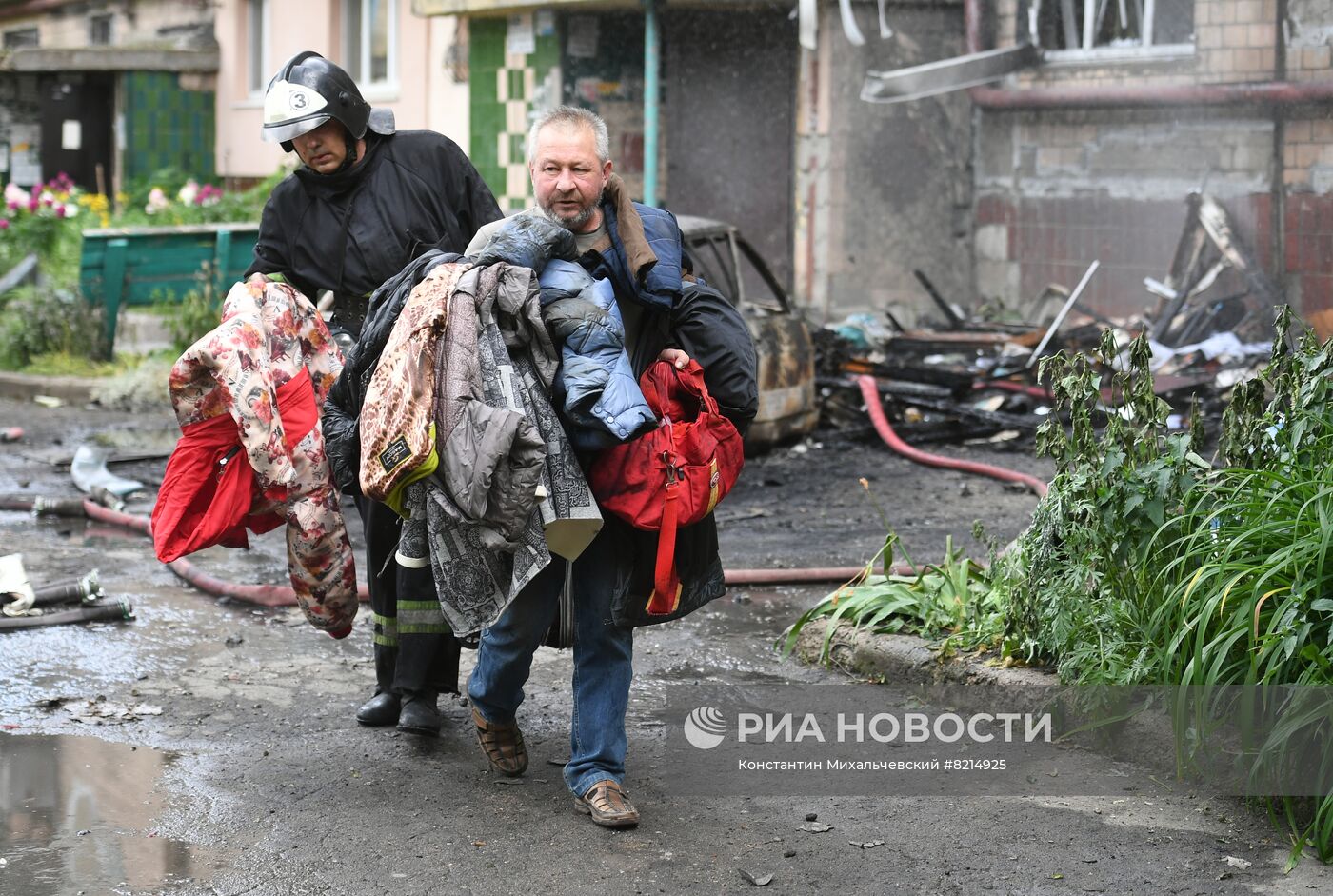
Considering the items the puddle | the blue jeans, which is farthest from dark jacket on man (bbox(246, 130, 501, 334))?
the puddle

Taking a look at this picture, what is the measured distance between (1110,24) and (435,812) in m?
11.1

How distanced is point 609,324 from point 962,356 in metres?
8.93

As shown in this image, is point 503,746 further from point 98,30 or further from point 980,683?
point 98,30

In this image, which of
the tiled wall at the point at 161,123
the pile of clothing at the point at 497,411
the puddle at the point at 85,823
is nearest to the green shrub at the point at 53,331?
the tiled wall at the point at 161,123

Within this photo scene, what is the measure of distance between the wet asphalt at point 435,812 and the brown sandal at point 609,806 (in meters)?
0.05

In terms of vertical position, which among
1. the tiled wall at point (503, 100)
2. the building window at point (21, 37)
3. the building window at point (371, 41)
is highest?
the building window at point (21, 37)

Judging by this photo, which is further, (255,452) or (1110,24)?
(1110,24)

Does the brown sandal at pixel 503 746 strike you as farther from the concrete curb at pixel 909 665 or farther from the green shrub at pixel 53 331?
the green shrub at pixel 53 331

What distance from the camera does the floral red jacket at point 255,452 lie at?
4.46 meters

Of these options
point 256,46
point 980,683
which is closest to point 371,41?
point 256,46

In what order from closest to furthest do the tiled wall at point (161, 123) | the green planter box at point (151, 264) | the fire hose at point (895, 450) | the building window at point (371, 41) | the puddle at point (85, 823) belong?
the puddle at point (85, 823)
the fire hose at point (895, 450)
the green planter box at point (151, 264)
the building window at point (371, 41)
the tiled wall at point (161, 123)

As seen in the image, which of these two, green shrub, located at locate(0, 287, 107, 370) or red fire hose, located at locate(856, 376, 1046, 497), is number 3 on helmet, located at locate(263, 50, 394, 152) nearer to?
red fire hose, located at locate(856, 376, 1046, 497)

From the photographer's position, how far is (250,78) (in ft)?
68.1

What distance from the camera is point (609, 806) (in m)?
3.91
